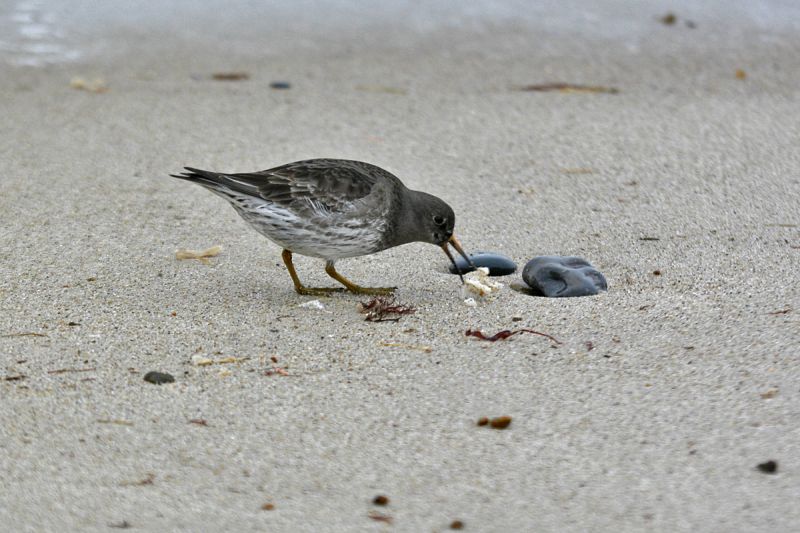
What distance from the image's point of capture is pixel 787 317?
475 cm

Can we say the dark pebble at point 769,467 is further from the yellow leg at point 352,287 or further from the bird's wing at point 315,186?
the bird's wing at point 315,186

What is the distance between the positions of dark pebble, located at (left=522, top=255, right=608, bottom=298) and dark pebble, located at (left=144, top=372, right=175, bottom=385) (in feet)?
6.21

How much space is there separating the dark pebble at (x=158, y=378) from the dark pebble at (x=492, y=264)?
1859 mm

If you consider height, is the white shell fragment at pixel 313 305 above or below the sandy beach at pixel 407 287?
below

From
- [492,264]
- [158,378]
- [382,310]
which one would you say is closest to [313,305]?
[382,310]

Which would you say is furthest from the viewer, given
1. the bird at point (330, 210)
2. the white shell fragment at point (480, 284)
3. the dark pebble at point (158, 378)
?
the bird at point (330, 210)

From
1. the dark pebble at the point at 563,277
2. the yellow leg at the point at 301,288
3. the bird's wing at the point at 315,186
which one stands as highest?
the bird's wing at the point at 315,186

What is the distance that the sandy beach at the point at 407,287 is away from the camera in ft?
11.5

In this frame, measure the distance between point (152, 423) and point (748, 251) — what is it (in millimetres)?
3282

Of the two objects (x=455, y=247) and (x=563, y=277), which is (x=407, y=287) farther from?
(x=563, y=277)

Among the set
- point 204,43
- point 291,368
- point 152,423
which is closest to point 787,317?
point 291,368

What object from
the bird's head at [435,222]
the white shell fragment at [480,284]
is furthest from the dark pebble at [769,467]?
the bird's head at [435,222]

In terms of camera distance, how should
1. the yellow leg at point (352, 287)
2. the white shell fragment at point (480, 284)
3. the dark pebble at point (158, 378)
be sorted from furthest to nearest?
the yellow leg at point (352, 287), the white shell fragment at point (480, 284), the dark pebble at point (158, 378)

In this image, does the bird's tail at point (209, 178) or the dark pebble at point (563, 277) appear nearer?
the dark pebble at point (563, 277)
